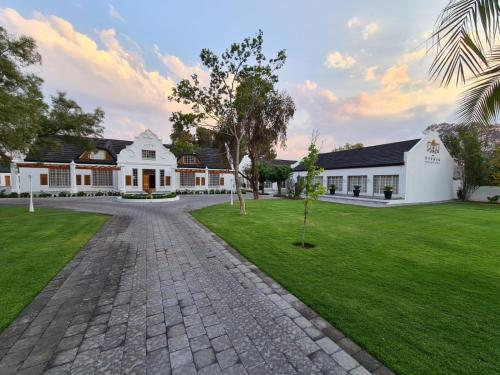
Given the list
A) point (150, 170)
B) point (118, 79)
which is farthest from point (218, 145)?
point (150, 170)

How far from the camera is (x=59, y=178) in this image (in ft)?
79.2

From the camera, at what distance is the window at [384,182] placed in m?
19.9

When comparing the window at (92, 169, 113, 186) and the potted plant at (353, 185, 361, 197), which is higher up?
the window at (92, 169, 113, 186)

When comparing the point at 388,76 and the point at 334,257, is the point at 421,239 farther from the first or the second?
the point at 388,76

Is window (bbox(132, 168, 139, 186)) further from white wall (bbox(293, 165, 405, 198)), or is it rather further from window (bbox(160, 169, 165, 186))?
white wall (bbox(293, 165, 405, 198))

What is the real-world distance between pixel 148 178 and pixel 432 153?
101 feet

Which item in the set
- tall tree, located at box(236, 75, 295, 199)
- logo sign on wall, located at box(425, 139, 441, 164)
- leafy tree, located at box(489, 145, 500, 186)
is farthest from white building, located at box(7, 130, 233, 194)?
leafy tree, located at box(489, 145, 500, 186)

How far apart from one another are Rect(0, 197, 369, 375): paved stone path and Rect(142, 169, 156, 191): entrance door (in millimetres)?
24232

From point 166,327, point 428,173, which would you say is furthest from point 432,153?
point 166,327

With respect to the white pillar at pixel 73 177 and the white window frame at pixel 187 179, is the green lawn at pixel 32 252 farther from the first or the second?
the white window frame at pixel 187 179

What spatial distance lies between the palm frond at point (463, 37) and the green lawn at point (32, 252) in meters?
7.19

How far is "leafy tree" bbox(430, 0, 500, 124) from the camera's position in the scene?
2.94 m

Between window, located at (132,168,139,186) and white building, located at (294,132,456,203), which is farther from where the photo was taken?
window, located at (132,168,139,186)

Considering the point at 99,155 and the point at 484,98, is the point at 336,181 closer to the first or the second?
the point at 484,98
